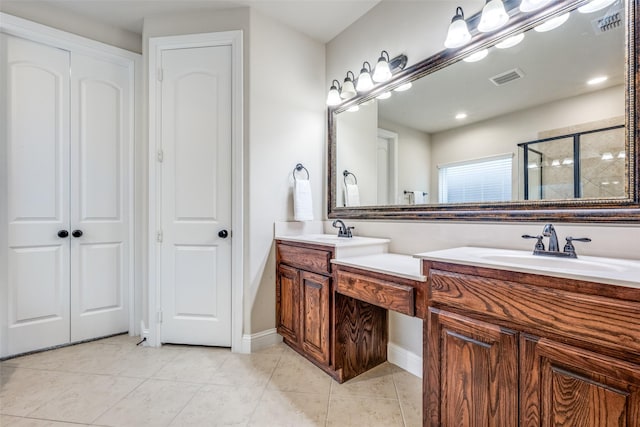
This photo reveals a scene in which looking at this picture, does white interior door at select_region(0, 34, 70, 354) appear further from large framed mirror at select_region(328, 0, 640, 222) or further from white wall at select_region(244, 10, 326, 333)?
large framed mirror at select_region(328, 0, 640, 222)

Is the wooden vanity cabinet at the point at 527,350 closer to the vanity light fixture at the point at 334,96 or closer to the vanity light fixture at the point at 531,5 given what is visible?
the vanity light fixture at the point at 531,5

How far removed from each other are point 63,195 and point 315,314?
7.15ft

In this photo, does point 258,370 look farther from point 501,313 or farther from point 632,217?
point 632,217

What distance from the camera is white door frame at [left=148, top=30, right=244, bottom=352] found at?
2170 millimetres

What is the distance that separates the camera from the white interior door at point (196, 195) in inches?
86.9

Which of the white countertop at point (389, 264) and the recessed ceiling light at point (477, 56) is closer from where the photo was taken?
the white countertop at point (389, 264)

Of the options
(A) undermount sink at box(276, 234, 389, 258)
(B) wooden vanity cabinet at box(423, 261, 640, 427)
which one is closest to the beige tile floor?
(B) wooden vanity cabinet at box(423, 261, 640, 427)

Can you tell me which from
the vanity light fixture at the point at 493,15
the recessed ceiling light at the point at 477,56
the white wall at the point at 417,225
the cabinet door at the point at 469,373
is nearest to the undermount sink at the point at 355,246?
the white wall at the point at 417,225

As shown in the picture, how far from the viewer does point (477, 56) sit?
156 cm

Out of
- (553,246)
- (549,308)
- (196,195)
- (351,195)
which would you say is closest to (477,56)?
(553,246)

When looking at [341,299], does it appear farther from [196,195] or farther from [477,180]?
Result: [196,195]

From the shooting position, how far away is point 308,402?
1568mm

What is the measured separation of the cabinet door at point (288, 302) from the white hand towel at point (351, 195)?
2.42 ft

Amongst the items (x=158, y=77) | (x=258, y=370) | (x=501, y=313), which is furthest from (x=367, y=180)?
(x=158, y=77)
